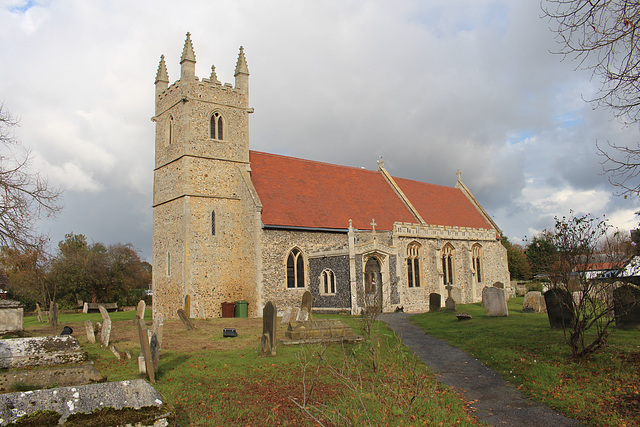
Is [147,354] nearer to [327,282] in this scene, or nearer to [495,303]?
[495,303]

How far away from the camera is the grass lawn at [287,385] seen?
21.2 ft

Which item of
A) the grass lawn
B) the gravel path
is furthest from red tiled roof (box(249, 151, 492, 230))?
the gravel path

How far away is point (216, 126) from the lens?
2464 centimetres

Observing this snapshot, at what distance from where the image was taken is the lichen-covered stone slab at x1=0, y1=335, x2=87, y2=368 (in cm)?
522

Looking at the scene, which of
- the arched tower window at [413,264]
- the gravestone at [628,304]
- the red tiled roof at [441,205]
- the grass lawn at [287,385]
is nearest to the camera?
the grass lawn at [287,385]

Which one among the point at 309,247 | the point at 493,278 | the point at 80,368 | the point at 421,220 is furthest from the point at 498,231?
the point at 80,368

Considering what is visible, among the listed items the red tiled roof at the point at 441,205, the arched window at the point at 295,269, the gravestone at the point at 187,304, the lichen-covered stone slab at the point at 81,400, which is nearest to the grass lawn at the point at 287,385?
the lichen-covered stone slab at the point at 81,400

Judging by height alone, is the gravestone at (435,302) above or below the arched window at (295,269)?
below

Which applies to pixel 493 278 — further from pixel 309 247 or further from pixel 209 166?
pixel 209 166

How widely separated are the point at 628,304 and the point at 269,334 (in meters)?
9.29

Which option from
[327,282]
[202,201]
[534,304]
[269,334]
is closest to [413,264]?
[327,282]

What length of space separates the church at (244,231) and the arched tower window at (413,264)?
2.6 inches

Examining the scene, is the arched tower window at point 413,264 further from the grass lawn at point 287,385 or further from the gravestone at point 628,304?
the gravestone at point 628,304

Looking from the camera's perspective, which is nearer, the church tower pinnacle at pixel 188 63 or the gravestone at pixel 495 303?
the gravestone at pixel 495 303
